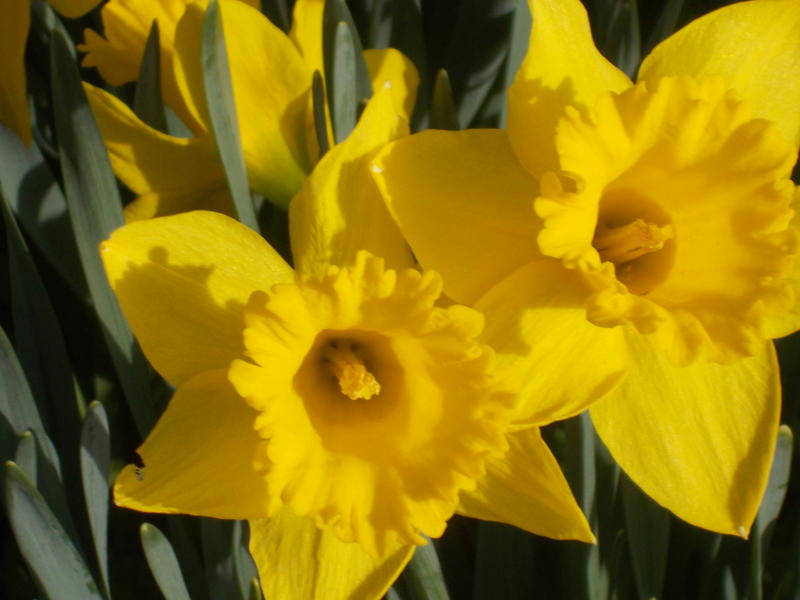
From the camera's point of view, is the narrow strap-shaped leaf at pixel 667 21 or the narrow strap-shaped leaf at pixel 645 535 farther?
the narrow strap-shaped leaf at pixel 667 21

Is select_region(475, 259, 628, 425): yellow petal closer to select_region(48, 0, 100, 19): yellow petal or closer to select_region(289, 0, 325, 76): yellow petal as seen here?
select_region(289, 0, 325, 76): yellow petal

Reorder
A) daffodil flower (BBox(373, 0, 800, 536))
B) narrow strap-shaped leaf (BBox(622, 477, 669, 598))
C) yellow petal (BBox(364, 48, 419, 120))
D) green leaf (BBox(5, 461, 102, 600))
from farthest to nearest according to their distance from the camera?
yellow petal (BBox(364, 48, 419, 120)) < narrow strap-shaped leaf (BBox(622, 477, 669, 598)) < daffodil flower (BBox(373, 0, 800, 536)) < green leaf (BBox(5, 461, 102, 600))

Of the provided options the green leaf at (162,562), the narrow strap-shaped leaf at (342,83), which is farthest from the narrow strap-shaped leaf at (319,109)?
the green leaf at (162,562)

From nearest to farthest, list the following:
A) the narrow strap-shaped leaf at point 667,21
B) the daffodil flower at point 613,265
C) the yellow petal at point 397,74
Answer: the daffodil flower at point 613,265 → the yellow petal at point 397,74 → the narrow strap-shaped leaf at point 667,21

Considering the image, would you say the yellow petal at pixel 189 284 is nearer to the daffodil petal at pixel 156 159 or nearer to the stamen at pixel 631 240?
the daffodil petal at pixel 156 159

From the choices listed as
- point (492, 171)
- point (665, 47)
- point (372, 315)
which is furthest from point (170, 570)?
point (665, 47)

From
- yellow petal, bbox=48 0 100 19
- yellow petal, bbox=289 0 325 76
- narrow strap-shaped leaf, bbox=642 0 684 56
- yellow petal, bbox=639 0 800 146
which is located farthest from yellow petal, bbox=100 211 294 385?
narrow strap-shaped leaf, bbox=642 0 684 56

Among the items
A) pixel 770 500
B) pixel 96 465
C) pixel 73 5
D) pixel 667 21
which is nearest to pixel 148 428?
pixel 96 465

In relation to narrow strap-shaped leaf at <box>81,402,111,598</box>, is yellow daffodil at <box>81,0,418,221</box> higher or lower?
higher
